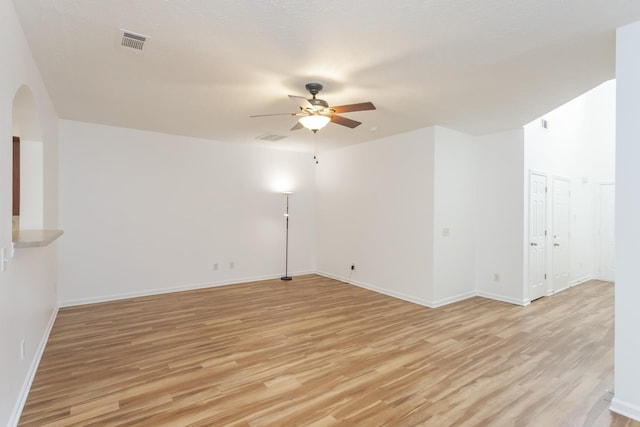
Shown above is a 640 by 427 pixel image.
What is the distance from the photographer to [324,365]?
2965 mm

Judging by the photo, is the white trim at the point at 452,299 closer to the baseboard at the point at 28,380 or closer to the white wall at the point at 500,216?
the white wall at the point at 500,216

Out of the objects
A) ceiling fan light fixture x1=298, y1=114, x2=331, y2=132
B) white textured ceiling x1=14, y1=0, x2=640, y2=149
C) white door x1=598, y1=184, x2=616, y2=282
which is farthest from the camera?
white door x1=598, y1=184, x2=616, y2=282

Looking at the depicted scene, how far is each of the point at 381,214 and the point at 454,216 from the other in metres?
1.22

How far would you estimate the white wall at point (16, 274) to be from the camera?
74.6 inches

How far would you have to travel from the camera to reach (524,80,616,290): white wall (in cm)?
558

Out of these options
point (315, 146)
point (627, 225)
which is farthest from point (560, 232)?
point (315, 146)

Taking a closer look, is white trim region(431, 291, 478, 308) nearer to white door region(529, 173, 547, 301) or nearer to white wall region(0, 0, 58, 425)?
white door region(529, 173, 547, 301)

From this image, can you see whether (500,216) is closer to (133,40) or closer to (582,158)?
(582,158)

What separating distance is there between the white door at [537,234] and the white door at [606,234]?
2.55m

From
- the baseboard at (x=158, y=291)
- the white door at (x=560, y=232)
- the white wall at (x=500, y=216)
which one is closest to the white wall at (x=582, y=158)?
the white door at (x=560, y=232)

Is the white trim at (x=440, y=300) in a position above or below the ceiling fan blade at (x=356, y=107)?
below

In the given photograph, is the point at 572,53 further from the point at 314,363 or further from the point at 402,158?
the point at 314,363

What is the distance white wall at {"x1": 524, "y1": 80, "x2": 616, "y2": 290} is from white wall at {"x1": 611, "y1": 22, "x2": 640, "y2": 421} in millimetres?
3316

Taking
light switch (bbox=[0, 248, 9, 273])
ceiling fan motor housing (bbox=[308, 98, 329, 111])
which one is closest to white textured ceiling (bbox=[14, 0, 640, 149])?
ceiling fan motor housing (bbox=[308, 98, 329, 111])
